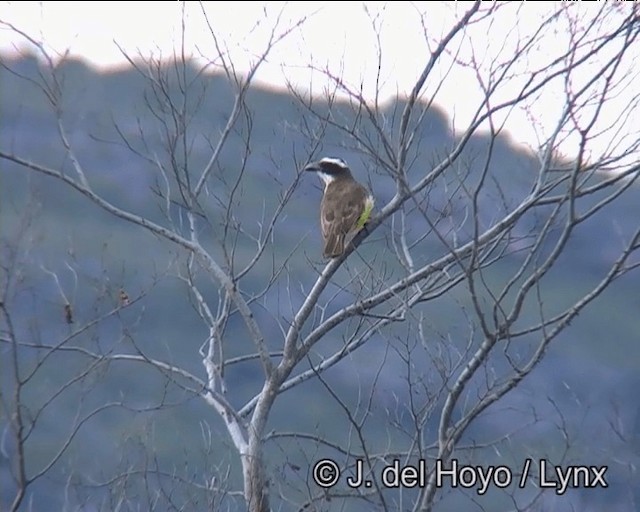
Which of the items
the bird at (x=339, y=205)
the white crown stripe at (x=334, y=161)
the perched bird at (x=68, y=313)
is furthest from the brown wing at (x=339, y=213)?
the perched bird at (x=68, y=313)

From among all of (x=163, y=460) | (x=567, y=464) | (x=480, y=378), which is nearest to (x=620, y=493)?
(x=567, y=464)

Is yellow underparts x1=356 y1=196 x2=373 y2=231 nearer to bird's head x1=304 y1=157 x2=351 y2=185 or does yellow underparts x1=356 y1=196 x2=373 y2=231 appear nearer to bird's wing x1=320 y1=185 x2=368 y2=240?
bird's wing x1=320 y1=185 x2=368 y2=240

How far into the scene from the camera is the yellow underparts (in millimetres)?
7933

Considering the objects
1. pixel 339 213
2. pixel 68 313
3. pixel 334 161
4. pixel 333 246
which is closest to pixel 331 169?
pixel 334 161

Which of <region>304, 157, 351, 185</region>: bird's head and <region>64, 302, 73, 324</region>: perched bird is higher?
<region>304, 157, 351, 185</region>: bird's head

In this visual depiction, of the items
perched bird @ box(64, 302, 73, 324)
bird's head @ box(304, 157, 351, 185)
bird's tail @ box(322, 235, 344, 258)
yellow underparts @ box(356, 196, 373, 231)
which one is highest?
bird's head @ box(304, 157, 351, 185)

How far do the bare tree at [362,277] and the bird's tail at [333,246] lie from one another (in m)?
0.10

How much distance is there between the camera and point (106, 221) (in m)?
13.6

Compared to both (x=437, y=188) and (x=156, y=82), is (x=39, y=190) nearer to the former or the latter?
(x=156, y=82)

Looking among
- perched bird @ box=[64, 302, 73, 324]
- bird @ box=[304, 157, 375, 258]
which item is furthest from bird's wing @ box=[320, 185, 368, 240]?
perched bird @ box=[64, 302, 73, 324]

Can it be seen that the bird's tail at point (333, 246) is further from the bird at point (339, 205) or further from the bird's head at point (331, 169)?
the bird's head at point (331, 169)

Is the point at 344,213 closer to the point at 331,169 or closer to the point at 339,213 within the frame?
the point at 339,213

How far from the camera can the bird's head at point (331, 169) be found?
860 cm

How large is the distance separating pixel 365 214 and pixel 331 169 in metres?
0.78
